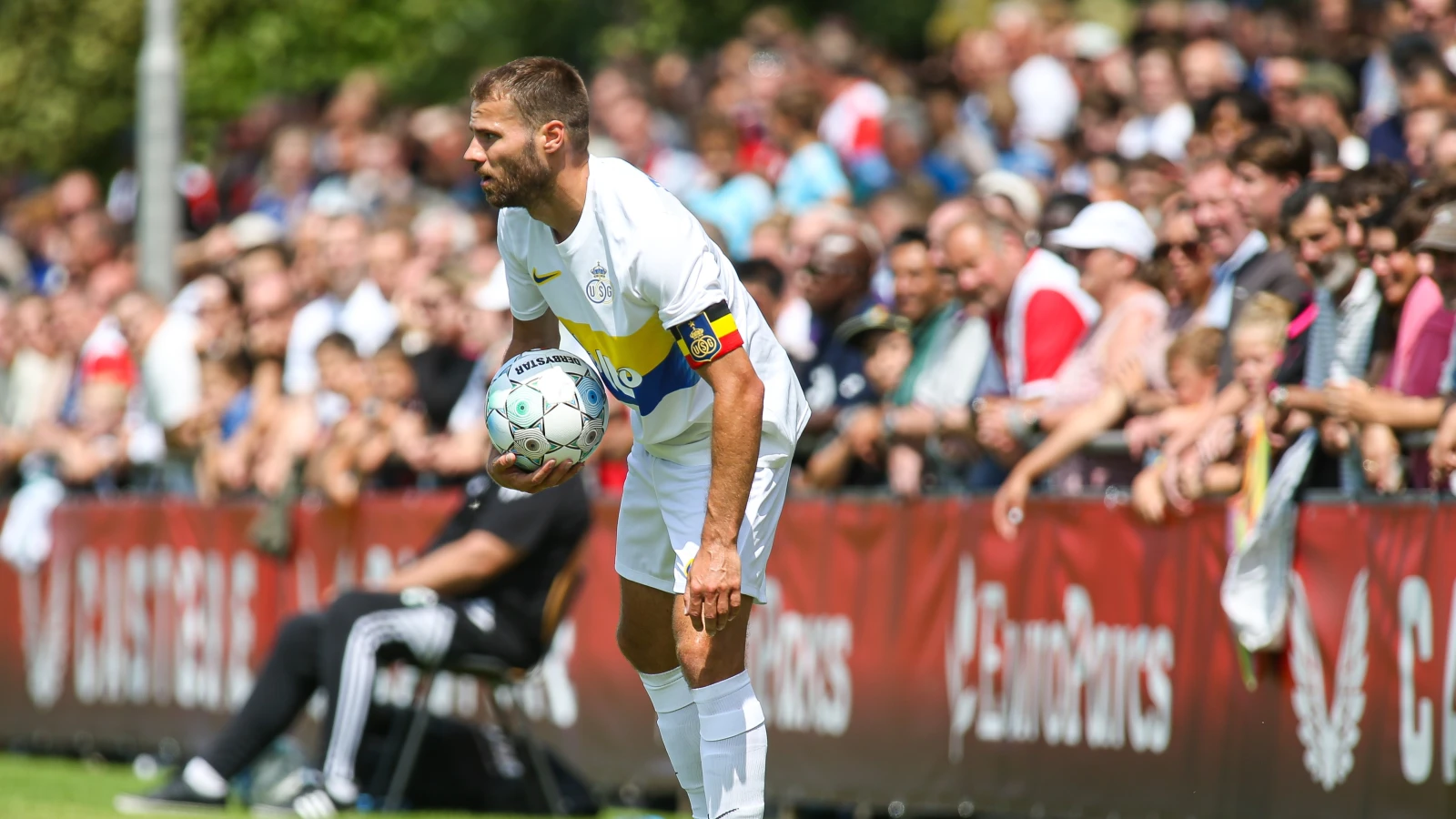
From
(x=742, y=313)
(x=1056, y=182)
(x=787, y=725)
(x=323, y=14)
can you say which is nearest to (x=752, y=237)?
(x=1056, y=182)

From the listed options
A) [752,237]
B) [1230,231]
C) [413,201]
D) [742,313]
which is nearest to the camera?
[742,313]

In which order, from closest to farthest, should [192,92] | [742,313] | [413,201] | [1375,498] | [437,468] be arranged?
1. [742,313]
2. [1375,498]
3. [437,468]
4. [413,201]
5. [192,92]

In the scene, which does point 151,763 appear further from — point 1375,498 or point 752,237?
point 1375,498

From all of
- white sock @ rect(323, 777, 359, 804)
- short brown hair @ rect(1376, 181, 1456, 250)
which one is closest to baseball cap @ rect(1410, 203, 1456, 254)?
short brown hair @ rect(1376, 181, 1456, 250)

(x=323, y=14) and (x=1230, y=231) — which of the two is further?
(x=323, y=14)

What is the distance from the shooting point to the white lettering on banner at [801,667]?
9953 millimetres

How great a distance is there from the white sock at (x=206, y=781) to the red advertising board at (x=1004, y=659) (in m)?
1.99

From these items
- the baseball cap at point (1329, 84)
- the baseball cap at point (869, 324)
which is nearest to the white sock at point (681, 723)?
the baseball cap at point (869, 324)

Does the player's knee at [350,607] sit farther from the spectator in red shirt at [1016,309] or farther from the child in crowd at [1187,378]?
the child in crowd at [1187,378]

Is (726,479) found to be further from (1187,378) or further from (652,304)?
(1187,378)

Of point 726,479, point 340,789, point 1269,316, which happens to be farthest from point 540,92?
point 340,789

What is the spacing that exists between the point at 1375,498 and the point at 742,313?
9.13 ft

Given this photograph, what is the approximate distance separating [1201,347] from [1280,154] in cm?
102

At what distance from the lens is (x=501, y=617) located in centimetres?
979
